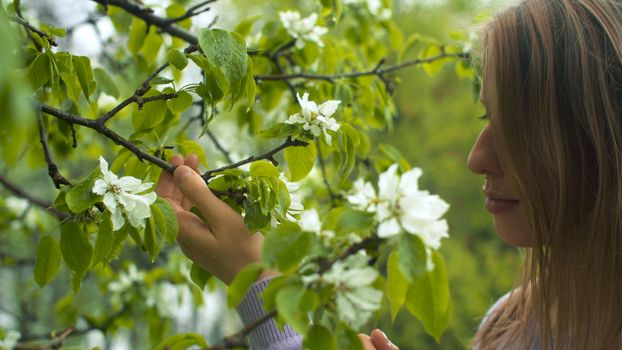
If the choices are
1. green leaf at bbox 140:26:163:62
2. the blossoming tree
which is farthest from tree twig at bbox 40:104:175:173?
green leaf at bbox 140:26:163:62

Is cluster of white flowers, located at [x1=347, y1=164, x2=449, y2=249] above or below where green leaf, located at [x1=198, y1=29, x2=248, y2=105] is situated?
below

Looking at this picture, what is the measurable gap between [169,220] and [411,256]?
0.91 ft

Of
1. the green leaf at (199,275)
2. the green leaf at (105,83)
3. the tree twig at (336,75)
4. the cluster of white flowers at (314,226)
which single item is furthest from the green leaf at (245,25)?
the cluster of white flowers at (314,226)

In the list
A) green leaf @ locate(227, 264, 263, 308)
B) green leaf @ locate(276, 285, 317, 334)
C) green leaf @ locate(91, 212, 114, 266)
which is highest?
green leaf @ locate(91, 212, 114, 266)

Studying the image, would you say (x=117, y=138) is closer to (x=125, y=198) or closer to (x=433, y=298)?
(x=125, y=198)

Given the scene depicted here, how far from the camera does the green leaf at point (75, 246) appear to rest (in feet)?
2.19

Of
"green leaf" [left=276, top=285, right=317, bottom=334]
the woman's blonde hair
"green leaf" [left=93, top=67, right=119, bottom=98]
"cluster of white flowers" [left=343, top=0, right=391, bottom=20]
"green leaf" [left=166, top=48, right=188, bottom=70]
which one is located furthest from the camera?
"cluster of white flowers" [left=343, top=0, right=391, bottom=20]

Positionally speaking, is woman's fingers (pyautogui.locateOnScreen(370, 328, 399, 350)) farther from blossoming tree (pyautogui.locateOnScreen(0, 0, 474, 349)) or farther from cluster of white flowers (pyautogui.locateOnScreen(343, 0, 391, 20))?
cluster of white flowers (pyautogui.locateOnScreen(343, 0, 391, 20))

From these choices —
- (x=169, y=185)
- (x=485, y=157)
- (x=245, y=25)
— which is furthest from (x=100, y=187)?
(x=245, y=25)

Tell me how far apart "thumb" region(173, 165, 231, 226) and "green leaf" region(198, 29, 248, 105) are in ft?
0.33

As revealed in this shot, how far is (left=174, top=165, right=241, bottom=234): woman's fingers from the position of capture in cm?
68

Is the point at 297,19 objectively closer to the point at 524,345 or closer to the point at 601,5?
the point at 601,5

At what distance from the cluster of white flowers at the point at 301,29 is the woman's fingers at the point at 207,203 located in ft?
1.97

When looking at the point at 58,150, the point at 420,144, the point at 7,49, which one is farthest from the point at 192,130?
the point at 7,49
